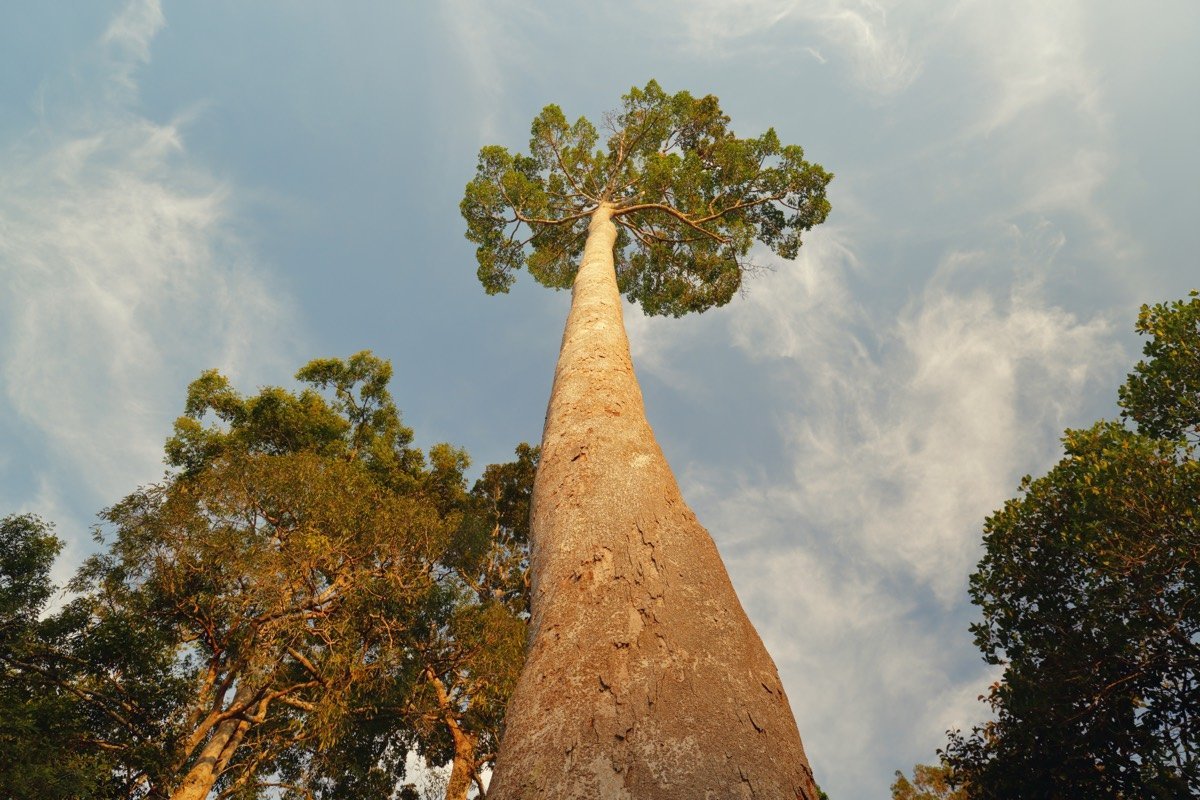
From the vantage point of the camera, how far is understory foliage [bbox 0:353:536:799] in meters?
9.11

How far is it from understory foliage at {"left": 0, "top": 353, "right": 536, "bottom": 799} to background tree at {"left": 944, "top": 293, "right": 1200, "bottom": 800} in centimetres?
771

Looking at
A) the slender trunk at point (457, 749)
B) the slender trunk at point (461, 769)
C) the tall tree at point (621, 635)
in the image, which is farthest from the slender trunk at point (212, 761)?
the tall tree at point (621, 635)

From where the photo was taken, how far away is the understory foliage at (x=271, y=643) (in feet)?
29.9

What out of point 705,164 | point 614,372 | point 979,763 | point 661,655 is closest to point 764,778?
point 661,655

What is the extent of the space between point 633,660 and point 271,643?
30.7ft

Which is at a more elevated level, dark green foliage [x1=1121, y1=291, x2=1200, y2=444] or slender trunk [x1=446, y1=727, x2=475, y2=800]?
dark green foliage [x1=1121, y1=291, x2=1200, y2=444]

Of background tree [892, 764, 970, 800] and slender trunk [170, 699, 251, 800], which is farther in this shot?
background tree [892, 764, 970, 800]

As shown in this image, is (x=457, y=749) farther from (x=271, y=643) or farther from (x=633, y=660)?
(x=633, y=660)

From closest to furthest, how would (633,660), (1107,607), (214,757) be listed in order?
1. (633,660)
2. (1107,607)
3. (214,757)

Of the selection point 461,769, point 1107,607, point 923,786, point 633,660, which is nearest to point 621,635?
point 633,660

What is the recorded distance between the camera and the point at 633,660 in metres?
2.21

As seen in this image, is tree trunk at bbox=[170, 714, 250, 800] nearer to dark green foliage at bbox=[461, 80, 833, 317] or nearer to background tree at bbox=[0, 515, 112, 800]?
background tree at bbox=[0, 515, 112, 800]

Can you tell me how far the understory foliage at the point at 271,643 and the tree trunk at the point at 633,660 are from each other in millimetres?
8371

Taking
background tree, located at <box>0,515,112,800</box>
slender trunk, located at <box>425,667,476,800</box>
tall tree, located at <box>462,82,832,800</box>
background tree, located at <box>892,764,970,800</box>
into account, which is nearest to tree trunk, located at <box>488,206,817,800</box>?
tall tree, located at <box>462,82,832,800</box>
